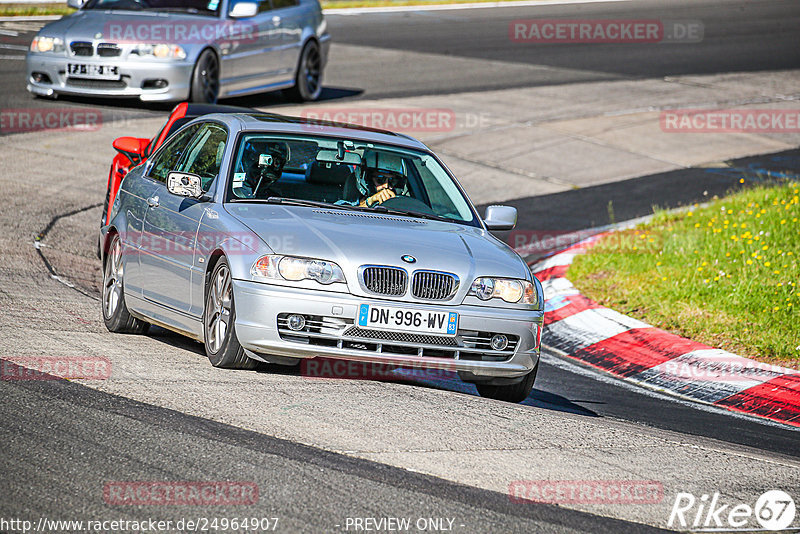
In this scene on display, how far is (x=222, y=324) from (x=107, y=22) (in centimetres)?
1007

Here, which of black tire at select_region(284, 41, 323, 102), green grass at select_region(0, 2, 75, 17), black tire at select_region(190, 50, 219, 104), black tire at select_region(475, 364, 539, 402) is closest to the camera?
black tire at select_region(475, 364, 539, 402)

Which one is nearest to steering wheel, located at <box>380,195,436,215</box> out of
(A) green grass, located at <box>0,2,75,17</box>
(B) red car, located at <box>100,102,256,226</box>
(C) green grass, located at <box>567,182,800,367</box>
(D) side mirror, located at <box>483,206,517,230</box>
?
(D) side mirror, located at <box>483,206,517,230</box>

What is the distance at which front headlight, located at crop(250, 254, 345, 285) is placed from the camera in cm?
671

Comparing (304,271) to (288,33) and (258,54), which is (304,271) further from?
(288,33)

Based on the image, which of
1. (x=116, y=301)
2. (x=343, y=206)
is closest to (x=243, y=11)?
(x=116, y=301)

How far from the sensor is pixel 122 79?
15984 mm

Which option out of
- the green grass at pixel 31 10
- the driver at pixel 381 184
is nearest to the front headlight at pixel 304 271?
the driver at pixel 381 184

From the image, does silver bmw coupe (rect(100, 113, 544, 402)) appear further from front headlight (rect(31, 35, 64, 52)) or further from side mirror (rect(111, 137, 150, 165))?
front headlight (rect(31, 35, 64, 52))

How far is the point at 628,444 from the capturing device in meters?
6.12

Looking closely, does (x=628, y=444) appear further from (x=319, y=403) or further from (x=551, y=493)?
(x=319, y=403)

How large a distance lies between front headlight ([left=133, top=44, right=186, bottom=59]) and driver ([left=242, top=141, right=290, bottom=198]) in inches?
333

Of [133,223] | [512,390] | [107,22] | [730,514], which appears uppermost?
[107,22]

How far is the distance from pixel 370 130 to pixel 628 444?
11.1 feet

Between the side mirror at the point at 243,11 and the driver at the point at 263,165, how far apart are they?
9354mm
